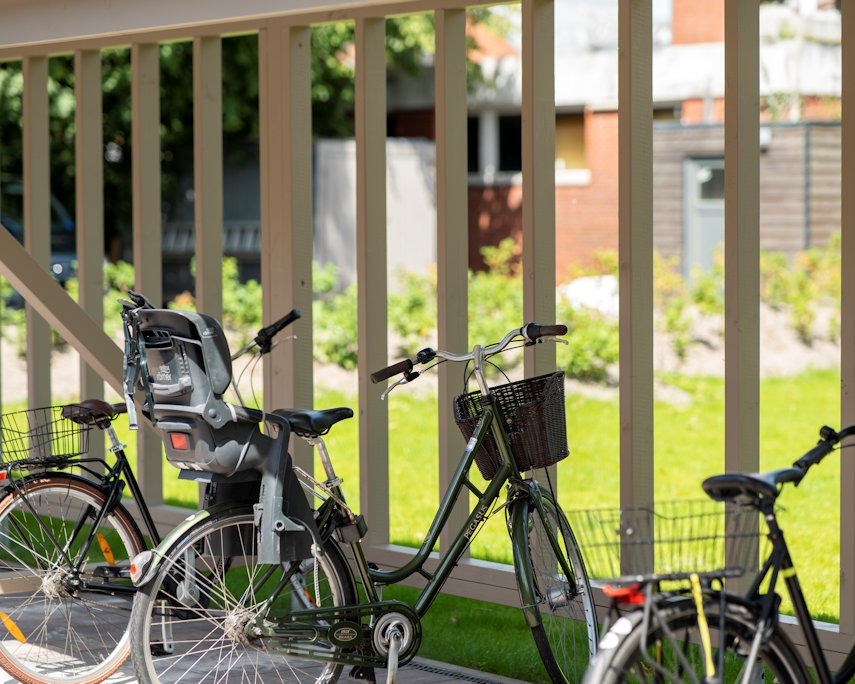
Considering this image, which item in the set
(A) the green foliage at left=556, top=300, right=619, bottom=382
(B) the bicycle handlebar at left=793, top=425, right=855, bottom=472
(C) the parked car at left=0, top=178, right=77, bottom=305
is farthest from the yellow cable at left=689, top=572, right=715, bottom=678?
(C) the parked car at left=0, top=178, right=77, bottom=305

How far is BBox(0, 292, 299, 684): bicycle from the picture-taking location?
4027 mm

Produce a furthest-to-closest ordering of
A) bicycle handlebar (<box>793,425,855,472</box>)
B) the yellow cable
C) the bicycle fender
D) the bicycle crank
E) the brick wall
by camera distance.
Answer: the brick wall, the bicycle crank, the bicycle fender, bicycle handlebar (<box>793,425,855,472</box>), the yellow cable

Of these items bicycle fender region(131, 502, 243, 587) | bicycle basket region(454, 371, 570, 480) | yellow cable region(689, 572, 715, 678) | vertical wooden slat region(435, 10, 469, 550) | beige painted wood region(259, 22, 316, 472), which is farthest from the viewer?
beige painted wood region(259, 22, 316, 472)

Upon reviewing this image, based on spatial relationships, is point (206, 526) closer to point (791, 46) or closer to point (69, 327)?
point (69, 327)

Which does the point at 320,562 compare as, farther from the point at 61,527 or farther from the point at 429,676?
the point at 61,527

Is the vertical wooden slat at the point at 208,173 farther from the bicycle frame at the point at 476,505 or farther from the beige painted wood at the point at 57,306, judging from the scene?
the bicycle frame at the point at 476,505

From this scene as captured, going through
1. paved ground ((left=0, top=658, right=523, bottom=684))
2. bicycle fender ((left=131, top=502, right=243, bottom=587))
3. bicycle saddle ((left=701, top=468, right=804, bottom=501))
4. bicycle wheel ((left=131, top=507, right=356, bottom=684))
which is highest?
bicycle saddle ((left=701, top=468, right=804, bottom=501))

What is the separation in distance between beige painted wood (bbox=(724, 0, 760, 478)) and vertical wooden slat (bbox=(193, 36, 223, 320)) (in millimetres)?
2301

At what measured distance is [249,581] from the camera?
3574mm

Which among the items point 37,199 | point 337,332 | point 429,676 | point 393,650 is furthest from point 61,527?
point 337,332

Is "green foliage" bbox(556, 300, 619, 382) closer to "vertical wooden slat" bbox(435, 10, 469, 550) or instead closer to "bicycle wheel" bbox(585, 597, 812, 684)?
"vertical wooden slat" bbox(435, 10, 469, 550)

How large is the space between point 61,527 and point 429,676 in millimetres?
1260

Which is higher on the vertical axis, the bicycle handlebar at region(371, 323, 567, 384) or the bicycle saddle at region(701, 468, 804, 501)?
the bicycle handlebar at region(371, 323, 567, 384)

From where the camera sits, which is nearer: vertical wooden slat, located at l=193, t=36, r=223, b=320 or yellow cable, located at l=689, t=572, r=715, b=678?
yellow cable, located at l=689, t=572, r=715, b=678
